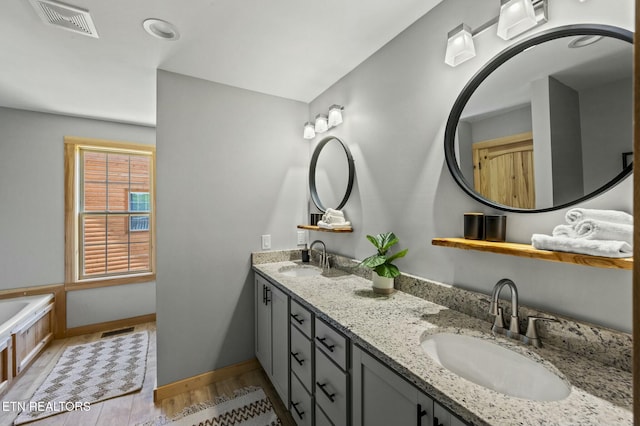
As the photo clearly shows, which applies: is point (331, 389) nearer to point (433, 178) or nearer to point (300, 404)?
point (300, 404)

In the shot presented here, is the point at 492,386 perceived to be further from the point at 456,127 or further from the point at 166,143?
the point at 166,143

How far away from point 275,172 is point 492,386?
6.93 ft

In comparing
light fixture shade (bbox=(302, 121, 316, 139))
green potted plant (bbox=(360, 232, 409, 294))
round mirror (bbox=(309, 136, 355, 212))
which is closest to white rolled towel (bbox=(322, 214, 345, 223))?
round mirror (bbox=(309, 136, 355, 212))

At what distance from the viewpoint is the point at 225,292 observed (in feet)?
7.55

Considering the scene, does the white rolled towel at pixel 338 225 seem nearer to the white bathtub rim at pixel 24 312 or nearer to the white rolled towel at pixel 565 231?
the white rolled towel at pixel 565 231

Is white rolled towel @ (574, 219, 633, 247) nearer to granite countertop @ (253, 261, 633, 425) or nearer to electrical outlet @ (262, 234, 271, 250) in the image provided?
granite countertop @ (253, 261, 633, 425)

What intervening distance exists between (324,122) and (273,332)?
1694 mm

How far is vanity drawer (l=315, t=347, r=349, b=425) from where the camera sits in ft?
3.84

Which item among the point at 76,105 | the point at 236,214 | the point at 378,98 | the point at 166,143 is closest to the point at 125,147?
the point at 76,105

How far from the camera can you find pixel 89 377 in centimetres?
228

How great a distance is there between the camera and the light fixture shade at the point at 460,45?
121 centimetres

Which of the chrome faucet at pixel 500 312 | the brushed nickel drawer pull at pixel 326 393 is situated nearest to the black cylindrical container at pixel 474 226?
the chrome faucet at pixel 500 312

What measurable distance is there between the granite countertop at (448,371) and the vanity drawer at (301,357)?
0.70ft

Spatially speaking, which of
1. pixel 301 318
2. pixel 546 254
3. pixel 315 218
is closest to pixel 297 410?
pixel 301 318
